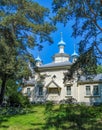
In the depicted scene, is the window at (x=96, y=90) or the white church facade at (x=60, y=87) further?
the white church facade at (x=60, y=87)

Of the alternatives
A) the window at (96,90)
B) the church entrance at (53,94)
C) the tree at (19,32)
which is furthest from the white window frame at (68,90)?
the tree at (19,32)

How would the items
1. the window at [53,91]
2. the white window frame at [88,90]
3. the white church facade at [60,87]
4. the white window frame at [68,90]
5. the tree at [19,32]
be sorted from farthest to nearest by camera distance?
the window at [53,91] < the white window frame at [68,90] < the white window frame at [88,90] < the white church facade at [60,87] < the tree at [19,32]

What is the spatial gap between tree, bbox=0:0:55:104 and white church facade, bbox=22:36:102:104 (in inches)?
490

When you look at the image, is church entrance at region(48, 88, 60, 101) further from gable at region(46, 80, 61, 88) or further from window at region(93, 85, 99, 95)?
window at region(93, 85, 99, 95)

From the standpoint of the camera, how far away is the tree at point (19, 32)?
1072 inches

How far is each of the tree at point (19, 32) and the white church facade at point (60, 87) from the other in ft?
40.8

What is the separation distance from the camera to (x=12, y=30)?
28875mm

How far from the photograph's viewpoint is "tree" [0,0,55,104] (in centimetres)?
2722

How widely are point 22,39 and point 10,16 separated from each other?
441cm

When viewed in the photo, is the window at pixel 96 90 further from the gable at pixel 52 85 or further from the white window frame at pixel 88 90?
the gable at pixel 52 85

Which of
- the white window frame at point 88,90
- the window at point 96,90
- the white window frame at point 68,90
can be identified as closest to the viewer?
the window at point 96,90

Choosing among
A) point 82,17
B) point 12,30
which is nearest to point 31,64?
point 12,30

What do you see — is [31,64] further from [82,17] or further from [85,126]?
[85,126]

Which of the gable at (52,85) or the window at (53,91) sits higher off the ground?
the gable at (52,85)
